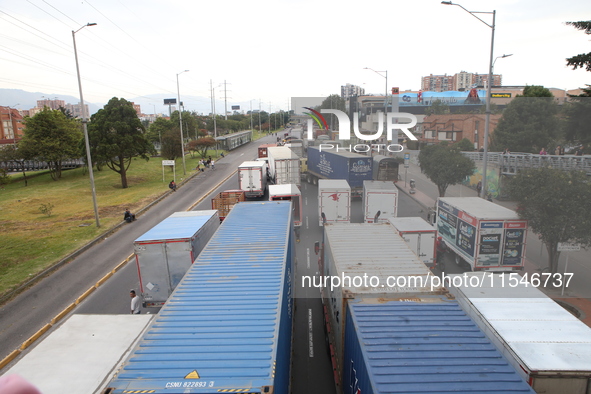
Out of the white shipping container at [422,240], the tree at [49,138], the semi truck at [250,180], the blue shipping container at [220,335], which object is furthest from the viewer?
the tree at [49,138]

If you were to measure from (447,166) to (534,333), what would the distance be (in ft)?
61.0

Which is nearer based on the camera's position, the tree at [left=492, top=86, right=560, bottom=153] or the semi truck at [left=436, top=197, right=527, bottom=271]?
the semi truck at [left=436, top=197, right=527, bottom=271]

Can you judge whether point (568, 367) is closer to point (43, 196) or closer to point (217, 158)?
point (43, 196)

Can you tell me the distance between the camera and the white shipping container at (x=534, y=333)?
675 cm

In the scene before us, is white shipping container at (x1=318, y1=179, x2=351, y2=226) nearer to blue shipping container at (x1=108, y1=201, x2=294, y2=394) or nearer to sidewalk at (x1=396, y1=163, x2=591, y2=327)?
sidewalk at (x1=396, y1=163, x2=591, y2=327)

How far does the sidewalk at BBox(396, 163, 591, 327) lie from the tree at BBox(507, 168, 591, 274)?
6.03ft

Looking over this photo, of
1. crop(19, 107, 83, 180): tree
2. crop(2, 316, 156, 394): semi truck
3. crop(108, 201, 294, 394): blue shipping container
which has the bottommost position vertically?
crop(2, 316, 156, 394): semi truck

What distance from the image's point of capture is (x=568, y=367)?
22.4 ft

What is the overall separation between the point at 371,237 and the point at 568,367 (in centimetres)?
659

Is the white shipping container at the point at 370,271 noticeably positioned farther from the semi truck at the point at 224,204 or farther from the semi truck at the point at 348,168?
the semi truck at the point at 348,168

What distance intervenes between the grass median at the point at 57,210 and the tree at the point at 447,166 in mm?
→ 22408

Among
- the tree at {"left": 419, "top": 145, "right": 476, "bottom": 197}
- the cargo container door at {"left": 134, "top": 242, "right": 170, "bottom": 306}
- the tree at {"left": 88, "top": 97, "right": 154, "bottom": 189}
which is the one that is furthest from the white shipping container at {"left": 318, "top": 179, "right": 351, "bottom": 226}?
the tree at {"left": 88, "top": 97, "right": 154, "bottom": 189}

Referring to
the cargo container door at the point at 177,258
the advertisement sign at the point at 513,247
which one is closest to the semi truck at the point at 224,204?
the cargo container door at the point at 177,258

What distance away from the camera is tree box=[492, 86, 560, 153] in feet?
103
